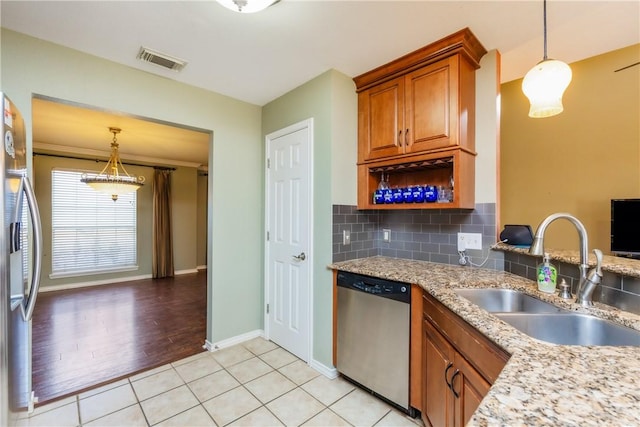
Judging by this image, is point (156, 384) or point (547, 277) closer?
point (547, 277)

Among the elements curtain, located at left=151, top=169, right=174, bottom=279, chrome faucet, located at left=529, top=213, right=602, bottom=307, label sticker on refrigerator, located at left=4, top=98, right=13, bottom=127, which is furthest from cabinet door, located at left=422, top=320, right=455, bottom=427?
curtain, located at left=151, top=169, right=174, bottom=279

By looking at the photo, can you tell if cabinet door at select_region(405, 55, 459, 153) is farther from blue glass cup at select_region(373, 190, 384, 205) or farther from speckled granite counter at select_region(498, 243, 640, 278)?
speckled granite counter at select_region(498, 243, 640, 278)

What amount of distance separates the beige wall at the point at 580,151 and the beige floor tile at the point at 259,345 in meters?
2.99

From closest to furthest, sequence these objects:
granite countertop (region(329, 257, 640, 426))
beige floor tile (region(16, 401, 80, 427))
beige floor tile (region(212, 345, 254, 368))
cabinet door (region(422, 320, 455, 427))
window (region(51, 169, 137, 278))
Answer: granite countertop (region(329, 257, 640, 426))
cabinet door (region(422, 320, 455, 427))
beige floor tile (region(16, 401, 80, 427))
beige floor tile (region(212, 345, 254, 368))
window (region(51, 169, 137, 278))

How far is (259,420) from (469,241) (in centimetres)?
191

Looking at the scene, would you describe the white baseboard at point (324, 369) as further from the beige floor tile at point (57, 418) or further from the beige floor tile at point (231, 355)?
the beige floor tile at point (57, 418)

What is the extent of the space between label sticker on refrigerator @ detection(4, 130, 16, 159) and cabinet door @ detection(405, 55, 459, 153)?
2.22 meters

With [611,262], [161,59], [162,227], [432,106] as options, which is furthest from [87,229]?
[611,262]

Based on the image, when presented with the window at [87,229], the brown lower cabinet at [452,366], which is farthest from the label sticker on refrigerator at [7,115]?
the window at [87,229]

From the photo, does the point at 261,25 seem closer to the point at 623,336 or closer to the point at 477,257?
the point at 477,257

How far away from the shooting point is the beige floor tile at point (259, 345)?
2.72 meters

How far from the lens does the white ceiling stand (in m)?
1.62

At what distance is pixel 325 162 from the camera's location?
2.33 meters

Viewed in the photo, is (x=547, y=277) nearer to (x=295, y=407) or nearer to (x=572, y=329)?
(x=572, y=329)
